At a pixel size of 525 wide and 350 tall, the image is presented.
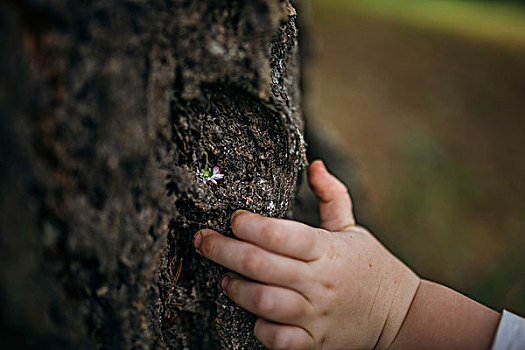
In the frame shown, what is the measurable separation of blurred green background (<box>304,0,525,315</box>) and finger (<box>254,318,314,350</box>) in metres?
2.21

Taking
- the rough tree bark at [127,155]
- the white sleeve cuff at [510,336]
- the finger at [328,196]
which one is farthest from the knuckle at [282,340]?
Result: the white sleeve cuff at [510,336]

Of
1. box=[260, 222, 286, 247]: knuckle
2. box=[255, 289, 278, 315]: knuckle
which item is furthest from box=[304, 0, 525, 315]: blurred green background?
box=[255, 289, 278, 315]: knuckle

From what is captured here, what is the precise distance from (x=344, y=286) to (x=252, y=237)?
0.33 meters

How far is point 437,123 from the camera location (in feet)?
22.1

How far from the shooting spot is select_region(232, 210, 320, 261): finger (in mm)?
1052

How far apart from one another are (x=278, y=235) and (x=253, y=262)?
0.32ft

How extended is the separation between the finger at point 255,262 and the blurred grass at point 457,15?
9.05m

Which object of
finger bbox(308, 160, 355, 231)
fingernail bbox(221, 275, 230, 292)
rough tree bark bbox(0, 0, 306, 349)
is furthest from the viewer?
finger bbox(308, 160, 355, 231)

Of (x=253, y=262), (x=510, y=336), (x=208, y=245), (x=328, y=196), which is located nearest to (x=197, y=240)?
(x=208, y=245)

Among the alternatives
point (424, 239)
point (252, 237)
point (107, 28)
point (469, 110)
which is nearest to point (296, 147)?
point (252, 237)

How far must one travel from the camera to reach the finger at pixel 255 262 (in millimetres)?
1039

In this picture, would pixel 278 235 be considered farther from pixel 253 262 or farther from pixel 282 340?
pixel 282 340

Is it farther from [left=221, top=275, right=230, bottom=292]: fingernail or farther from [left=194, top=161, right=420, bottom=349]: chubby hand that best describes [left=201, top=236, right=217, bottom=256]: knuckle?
[left=221, top=275, right=230, bottom=292]: fingernail

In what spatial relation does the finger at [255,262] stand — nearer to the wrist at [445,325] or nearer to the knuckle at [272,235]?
the knuckle at [272,235]
